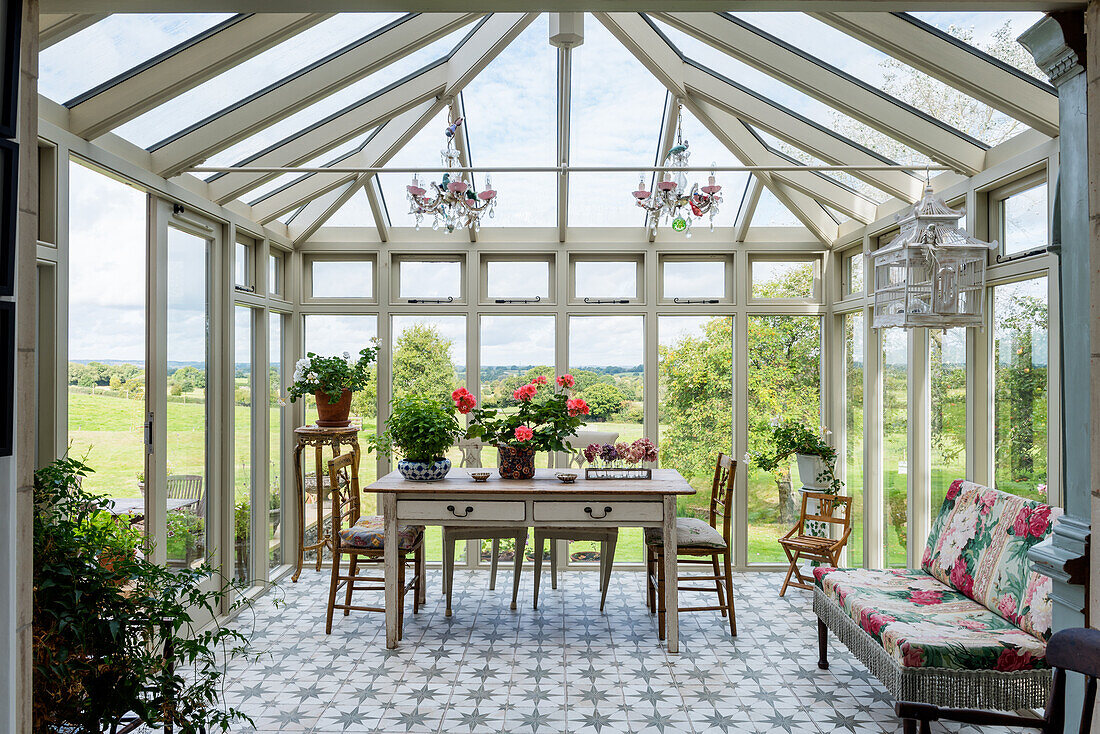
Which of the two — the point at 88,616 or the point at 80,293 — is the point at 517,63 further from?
the point at 88,616

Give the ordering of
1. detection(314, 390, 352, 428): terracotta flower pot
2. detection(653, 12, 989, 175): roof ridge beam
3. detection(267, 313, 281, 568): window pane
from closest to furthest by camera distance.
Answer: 1. detection(653, 12, 989, 175): roof ridge beam
2. detection(314, 390, 352, 428): terracotta flower pot
3. detection(267, 313, 281, 568): window pane

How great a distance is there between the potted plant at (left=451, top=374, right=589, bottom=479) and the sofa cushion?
212cm

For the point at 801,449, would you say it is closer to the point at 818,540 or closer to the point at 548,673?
the point at 818,540

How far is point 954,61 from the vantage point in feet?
9.93

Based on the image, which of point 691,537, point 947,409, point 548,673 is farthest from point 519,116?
point 548,673

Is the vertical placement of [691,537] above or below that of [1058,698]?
below

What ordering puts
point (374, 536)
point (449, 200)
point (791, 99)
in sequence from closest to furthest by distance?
point (449, 200) → point (791, 99) → point (374, 536)

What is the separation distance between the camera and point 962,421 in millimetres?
4039

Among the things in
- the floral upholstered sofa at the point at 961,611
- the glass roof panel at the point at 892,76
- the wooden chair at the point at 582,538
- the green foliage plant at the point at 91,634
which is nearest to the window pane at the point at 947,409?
the floral upholstered sofa at the point at 961,611

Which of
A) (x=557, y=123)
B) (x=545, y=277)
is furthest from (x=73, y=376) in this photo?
(x=545, y=277)

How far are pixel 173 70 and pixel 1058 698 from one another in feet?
13.4

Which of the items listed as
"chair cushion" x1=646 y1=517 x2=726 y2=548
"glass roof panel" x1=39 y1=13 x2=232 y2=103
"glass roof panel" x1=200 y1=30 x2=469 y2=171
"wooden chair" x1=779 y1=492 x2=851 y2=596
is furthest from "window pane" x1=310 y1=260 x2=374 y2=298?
"wooden chair" x1=779 y1=492 x2=851 y2=596

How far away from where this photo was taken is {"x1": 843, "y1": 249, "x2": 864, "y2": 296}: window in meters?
5.48

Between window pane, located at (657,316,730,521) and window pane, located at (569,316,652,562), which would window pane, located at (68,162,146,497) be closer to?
window pane, located at (569,316,652,562)
